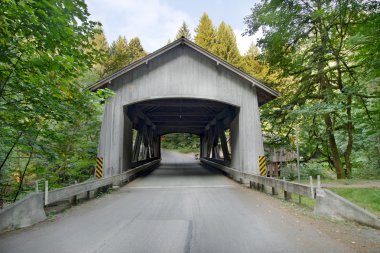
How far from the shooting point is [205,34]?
41.2 meters

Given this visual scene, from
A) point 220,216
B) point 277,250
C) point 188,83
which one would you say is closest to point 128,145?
point 188,83

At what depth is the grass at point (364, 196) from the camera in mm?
7529

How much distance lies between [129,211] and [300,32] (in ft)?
37.1

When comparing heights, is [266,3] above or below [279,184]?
above

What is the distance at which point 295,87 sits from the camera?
14977 mm

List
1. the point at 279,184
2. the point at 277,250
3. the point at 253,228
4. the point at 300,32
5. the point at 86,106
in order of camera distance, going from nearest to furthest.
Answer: the point at 277,250, the point at 253,228, the point at 86,106, the point at 279,184, the point at 300,32

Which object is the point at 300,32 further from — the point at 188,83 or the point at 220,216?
the point at 220,216

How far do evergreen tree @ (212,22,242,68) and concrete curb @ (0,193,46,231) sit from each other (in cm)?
3329

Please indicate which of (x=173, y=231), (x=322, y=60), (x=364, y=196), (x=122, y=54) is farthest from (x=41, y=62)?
(x=122, y=54)

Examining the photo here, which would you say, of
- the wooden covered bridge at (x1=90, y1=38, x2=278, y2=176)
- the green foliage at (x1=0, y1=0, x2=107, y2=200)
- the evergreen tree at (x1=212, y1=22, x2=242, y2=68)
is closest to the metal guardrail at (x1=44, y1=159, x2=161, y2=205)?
the green foliage at (x1=0, y1=0, x2=107, y2=200)

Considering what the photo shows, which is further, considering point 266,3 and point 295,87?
point 295,87

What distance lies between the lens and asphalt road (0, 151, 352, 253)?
350 centimetres

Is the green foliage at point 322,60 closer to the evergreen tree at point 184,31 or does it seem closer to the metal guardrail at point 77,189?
the metal guardrail at point 77,189

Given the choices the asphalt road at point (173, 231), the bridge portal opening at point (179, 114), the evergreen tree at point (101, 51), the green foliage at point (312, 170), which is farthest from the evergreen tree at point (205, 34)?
the asphalt road at point (173, 231)
